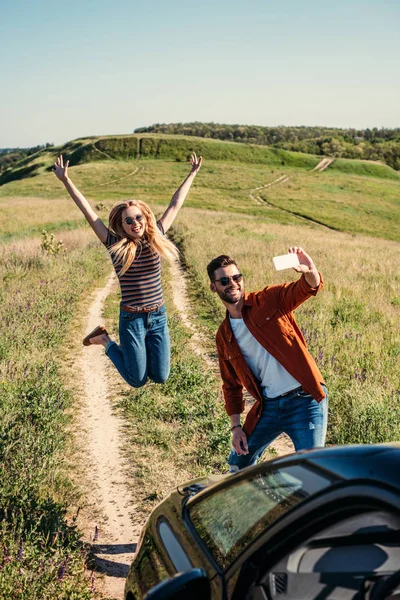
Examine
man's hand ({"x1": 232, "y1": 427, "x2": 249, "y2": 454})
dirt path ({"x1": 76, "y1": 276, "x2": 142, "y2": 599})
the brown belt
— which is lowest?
dirt path ({"x1": 76, "y1": 276, "x2": 142, "y2": 599})

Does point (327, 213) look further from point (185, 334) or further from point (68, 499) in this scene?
point (68, 499)

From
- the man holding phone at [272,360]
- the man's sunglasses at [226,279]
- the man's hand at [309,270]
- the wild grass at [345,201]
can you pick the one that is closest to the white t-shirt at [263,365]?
the man holding phone at [272,360]

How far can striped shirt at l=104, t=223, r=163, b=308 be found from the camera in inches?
213

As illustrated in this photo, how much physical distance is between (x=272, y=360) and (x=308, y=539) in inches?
79.7

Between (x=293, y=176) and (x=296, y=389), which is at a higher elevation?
(x=293, y=176)

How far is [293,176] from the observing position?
289ft

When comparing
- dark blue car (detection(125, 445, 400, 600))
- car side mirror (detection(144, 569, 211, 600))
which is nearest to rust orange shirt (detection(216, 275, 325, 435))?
dark blue car (detection(125, 445, 400, 600))

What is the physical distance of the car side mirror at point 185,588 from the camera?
218 centimetres

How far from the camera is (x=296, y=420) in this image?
3990 mm

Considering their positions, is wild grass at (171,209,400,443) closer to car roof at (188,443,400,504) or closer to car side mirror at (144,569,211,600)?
car roof at (188,443,400,504)

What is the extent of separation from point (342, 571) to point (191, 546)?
2.37 feet

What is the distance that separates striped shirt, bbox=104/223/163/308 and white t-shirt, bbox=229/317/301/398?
1.51m

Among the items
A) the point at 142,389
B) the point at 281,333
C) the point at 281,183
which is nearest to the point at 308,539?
the point at 281,333

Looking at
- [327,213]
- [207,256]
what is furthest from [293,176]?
[207,256]
